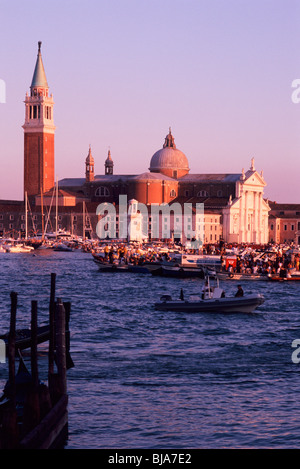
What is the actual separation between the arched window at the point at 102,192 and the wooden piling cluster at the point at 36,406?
110 meters

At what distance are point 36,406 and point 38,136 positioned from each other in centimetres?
10672

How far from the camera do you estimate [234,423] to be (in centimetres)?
1414

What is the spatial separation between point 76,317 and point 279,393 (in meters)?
13.5

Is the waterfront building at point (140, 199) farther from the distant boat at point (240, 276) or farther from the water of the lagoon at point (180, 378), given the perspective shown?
the water of the lagoon at point (180, 378)

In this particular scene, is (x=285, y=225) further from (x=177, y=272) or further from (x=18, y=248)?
(x=177, y=272)

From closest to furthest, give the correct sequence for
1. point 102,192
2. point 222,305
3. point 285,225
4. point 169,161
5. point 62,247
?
point 222,305 → point 62,247 → point 102,192 → point 169,161 → point 285,225

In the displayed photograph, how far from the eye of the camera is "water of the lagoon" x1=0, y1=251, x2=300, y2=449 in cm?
1352

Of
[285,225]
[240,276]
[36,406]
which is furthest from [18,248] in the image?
[36,406]

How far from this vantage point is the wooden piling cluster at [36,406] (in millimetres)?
10586

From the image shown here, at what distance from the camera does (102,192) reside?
12481 centimetres

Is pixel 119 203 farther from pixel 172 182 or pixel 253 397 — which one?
pixel 253 397

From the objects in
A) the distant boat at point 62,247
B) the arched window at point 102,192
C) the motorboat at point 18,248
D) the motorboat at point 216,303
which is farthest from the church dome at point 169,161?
the motorboat at point 216,303
